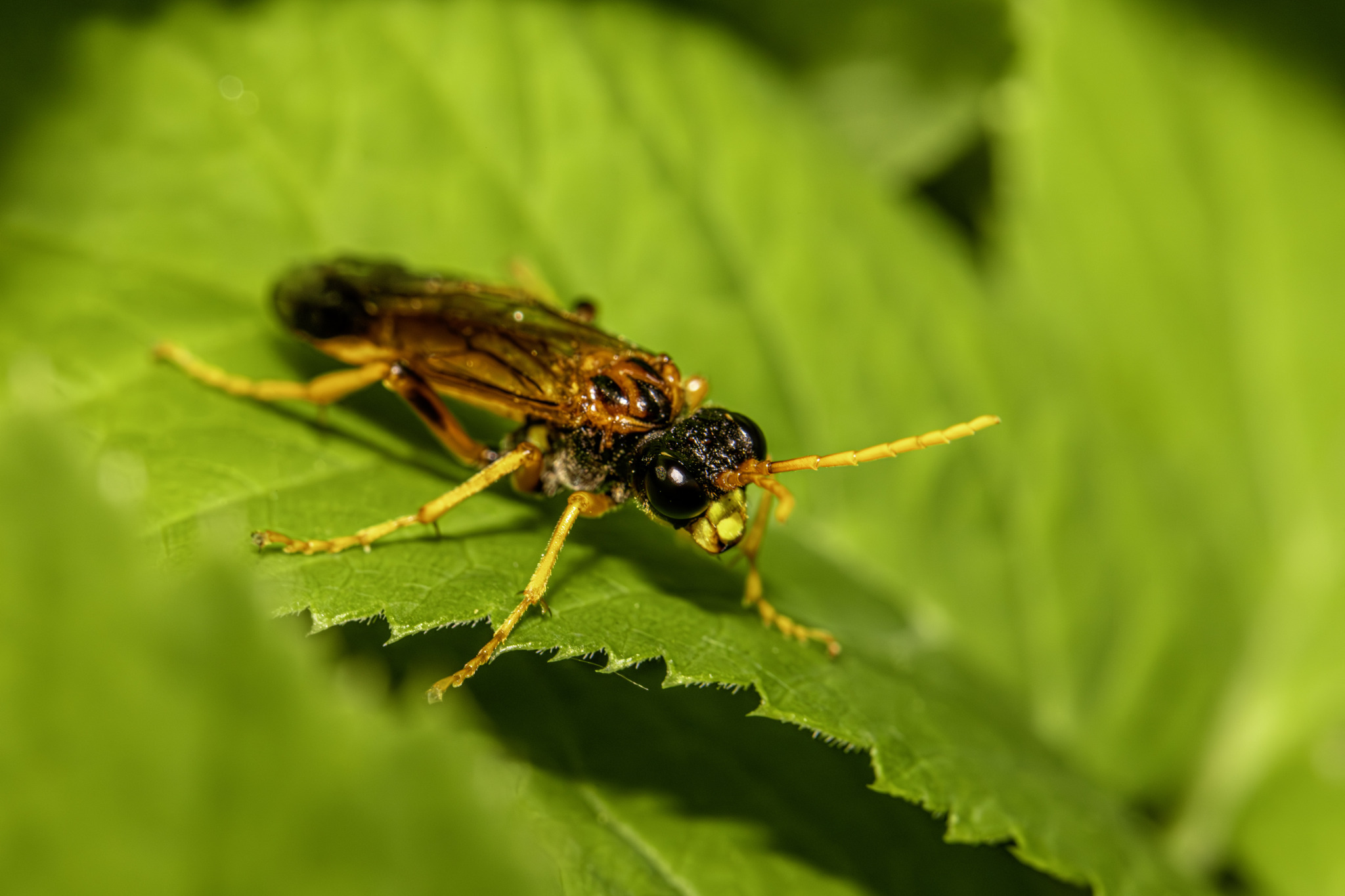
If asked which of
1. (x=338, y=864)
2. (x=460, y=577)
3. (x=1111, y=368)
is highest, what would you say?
(x=1111, y=368)

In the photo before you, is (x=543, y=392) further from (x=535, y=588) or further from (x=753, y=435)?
(x=535, y=588)

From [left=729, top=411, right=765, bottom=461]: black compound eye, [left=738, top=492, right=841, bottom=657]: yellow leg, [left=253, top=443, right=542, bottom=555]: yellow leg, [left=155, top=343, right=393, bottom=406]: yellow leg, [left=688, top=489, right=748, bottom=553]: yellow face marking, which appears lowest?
[left=155, top=343, right=393, bottom=406]: yellow leg

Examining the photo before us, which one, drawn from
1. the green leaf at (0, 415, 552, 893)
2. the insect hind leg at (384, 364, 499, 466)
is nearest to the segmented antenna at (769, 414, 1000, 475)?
the insect hind leg at (384, 364, 499, 466)

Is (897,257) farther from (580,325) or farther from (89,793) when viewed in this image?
(89,793)

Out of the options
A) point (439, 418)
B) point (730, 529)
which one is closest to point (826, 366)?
point (730, 529)

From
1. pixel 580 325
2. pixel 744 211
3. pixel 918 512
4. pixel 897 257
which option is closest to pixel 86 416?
pixel 580 325

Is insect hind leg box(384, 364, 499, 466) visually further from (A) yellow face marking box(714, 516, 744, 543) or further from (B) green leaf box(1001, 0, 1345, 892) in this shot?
(B) green leaf box(1001, 0, 1345, 892)
